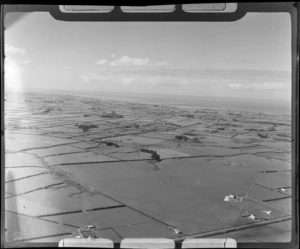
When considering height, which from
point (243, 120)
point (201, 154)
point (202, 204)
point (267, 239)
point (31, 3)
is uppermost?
point (31, 3)

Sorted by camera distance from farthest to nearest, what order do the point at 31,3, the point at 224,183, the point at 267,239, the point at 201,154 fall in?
the point at 201,154, the point at 224,183, the point at 267,239, the point at 31,3

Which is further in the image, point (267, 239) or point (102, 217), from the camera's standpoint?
point (102, 217)

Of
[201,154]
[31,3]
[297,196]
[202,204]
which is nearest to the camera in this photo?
[31,3]

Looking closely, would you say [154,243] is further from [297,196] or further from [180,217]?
[297,196]

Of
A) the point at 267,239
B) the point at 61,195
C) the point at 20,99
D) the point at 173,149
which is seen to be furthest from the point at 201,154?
the point at 20,99

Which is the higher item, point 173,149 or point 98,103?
point 98,103

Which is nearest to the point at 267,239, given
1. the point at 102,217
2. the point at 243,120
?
the point at 243,120

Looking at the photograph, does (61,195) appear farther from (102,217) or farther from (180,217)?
(180,217)
